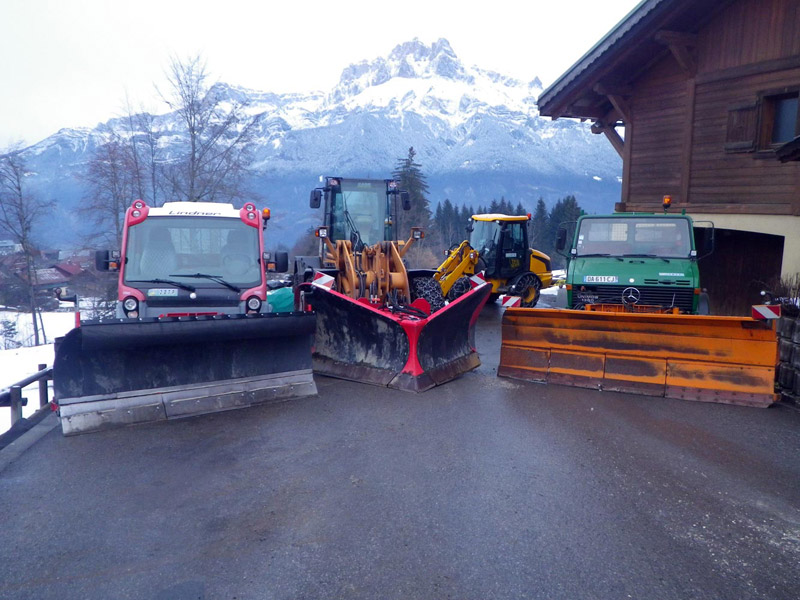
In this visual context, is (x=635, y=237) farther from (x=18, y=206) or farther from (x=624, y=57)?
(x=18, y=206)

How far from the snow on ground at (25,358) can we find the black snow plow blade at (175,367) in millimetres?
1232

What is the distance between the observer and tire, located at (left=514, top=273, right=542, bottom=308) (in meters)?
16.9

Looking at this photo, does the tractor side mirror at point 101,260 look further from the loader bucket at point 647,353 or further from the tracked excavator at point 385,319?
the loader bucket at point 647,353

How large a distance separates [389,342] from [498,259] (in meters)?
9.09

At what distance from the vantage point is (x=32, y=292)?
33062 millimetres

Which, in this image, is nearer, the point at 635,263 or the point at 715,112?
the point at 635,263

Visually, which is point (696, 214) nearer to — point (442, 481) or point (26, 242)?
point (442, 481)

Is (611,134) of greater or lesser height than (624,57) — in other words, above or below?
below

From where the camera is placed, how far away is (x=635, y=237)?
9.68m

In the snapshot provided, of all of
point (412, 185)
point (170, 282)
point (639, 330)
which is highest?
point (412, 185)

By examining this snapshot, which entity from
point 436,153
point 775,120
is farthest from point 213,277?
point 436,153

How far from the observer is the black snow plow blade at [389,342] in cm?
794

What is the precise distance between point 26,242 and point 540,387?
105 ft

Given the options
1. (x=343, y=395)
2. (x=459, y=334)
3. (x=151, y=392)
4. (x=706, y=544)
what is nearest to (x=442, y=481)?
(x=706, y=544)
